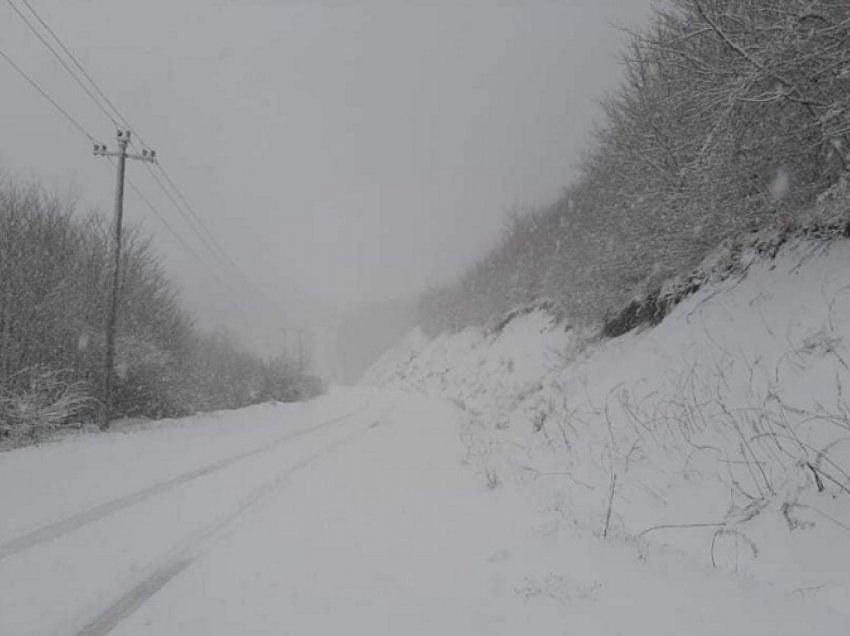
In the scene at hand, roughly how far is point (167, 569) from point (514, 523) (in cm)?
313

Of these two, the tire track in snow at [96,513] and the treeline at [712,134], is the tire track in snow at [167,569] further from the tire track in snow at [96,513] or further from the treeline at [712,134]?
the treeline at [712,134]

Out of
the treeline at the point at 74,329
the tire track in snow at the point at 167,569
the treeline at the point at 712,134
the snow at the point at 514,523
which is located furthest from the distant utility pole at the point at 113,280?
the treeline at the point at 712,134

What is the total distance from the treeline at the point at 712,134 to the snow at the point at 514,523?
1.49 m

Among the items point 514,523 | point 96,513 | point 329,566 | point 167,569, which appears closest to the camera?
point 167,569

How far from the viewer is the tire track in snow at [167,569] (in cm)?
318

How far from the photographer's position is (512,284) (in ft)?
137

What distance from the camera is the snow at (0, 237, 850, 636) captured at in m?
3.15

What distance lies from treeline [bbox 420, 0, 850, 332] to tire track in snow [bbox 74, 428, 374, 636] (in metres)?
7.13

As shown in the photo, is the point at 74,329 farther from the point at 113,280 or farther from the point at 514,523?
the point at 514,523

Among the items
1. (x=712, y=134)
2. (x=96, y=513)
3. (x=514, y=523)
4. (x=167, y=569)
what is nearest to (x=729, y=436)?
(x=514, y=523)

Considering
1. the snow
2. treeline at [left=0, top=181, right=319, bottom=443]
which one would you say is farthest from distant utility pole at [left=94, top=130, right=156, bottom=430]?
the snow

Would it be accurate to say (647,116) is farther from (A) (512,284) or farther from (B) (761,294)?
(A) (512,284)

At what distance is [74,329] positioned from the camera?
16.8m

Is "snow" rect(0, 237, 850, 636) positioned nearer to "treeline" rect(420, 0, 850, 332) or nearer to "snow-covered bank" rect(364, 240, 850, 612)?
"snow-covered bank" rect(364, 240, 850, 612)
